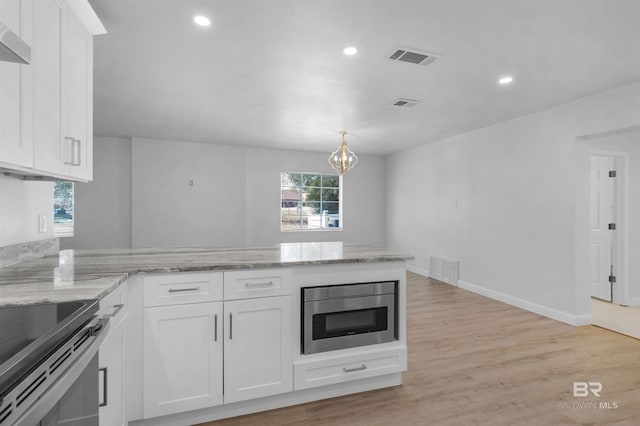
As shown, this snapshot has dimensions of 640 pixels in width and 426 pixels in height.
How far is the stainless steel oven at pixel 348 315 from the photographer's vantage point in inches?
80.9

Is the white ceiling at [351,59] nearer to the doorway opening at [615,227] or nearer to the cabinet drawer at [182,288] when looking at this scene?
the doorway opening at [615,227]

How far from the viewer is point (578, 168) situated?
3.64m

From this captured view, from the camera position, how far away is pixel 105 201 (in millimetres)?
5762

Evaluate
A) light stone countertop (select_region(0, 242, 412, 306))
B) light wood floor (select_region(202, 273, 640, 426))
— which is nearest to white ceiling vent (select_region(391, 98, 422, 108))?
light stone countertop (select_region(0, 242, 412, 306))

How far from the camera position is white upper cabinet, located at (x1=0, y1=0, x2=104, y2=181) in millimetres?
1274

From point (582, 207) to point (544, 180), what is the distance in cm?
51

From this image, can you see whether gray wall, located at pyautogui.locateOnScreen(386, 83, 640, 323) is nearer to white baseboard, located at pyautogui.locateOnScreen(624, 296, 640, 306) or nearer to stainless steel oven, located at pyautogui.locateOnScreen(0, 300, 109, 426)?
white baseboard, located at pyautogui.locateOnScreen(624, 296, 640, 306)

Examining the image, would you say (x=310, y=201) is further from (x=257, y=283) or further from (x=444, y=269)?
(x=257, y=283)

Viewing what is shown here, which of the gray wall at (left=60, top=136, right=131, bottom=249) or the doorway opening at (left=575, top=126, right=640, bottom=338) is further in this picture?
the gray wall at (left=60, top=136, right=131, bottom=249)

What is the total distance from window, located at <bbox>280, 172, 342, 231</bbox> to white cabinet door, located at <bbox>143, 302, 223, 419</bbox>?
5.01 metres

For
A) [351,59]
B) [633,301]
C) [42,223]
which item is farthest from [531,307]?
[42,223]

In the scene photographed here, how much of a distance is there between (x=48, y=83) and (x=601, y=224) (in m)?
6.07

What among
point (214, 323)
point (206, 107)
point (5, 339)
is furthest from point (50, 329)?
point (206, 107)

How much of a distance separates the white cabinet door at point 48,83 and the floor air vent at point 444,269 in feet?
17.6
